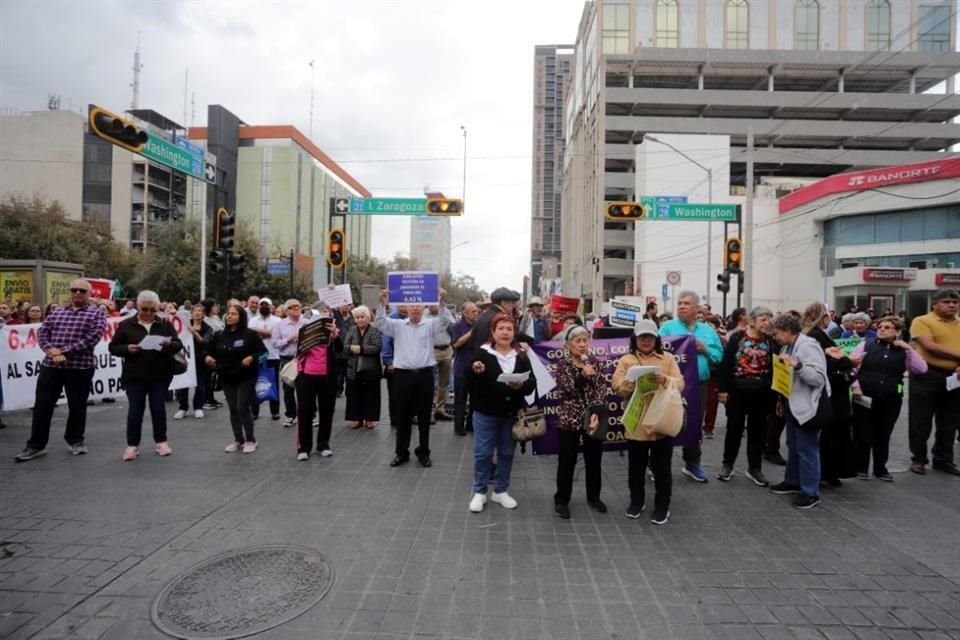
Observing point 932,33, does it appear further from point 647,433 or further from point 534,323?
point 647,433

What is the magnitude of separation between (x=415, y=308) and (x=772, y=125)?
58.1 meters

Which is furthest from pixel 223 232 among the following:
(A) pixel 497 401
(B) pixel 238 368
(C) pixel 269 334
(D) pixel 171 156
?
(A) pixel 497 401

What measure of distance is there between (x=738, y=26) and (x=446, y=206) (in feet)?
177

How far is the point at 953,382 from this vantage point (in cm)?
645

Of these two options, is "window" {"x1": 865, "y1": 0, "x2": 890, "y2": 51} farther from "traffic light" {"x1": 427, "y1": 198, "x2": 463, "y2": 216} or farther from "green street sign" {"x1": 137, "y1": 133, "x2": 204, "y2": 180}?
"green street sign" {"x1": 137, "y1": 133, "x2": 204, "y2": 180}

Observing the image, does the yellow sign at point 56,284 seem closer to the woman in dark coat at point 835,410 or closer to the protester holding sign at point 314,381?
the protester holding sign at point 314,381

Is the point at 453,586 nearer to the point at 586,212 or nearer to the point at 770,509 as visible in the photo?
the point at 770,509

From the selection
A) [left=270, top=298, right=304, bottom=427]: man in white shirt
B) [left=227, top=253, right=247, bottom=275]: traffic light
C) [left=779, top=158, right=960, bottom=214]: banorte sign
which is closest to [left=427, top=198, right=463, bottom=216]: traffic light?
[left=227, top=253, right=247, bottom=275]: traffic light

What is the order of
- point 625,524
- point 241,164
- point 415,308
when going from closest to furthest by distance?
point 625,524
point 415,308
point 241,164

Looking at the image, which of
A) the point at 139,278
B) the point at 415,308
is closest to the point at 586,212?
the point at 139,278

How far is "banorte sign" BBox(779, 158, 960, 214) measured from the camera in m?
32.6

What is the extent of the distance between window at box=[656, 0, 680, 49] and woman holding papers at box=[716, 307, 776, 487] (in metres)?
60.6

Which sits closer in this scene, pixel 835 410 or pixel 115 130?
pixel 835 410

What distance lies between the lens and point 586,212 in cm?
6581
